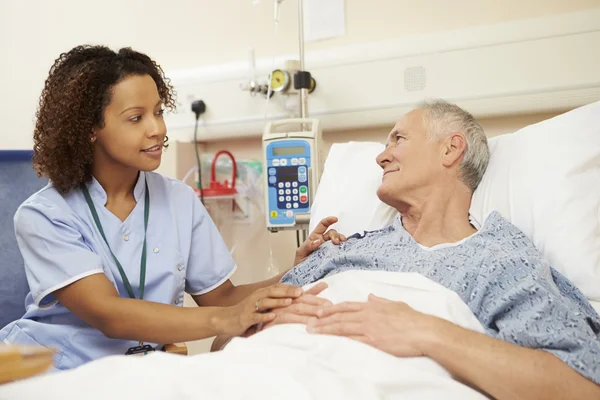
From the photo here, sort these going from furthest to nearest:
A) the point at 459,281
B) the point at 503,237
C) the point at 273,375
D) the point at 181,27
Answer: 1. the point at 181,27
2. the point at 503,237
3. the point at 459,281
4. the point at 273,375

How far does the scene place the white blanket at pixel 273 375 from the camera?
0.98m

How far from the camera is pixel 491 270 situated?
4.28 feet

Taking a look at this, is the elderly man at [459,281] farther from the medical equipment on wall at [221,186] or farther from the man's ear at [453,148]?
the medical equipment on wall at [221,186]

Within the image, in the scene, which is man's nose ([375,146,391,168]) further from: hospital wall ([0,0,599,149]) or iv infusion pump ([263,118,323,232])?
A: hospital wall ([0,0,599,149])

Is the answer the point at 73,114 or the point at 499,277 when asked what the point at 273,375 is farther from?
the point at 73,114

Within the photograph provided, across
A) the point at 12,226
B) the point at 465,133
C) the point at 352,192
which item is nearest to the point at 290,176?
the point at 352,192

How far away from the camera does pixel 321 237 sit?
1737 millimetres

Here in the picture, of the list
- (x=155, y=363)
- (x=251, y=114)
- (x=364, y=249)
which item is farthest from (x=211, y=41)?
Answer: (x=155, y=363)

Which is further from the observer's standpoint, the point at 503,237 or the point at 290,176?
the point at 290,176

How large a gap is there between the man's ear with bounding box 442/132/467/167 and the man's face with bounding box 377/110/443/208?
0.02 meters

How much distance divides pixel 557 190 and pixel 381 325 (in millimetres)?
681

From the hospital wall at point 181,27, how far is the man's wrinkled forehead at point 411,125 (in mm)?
738

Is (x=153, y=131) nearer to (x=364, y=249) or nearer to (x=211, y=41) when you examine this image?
(x=364, y=249)

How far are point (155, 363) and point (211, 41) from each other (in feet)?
6.69
